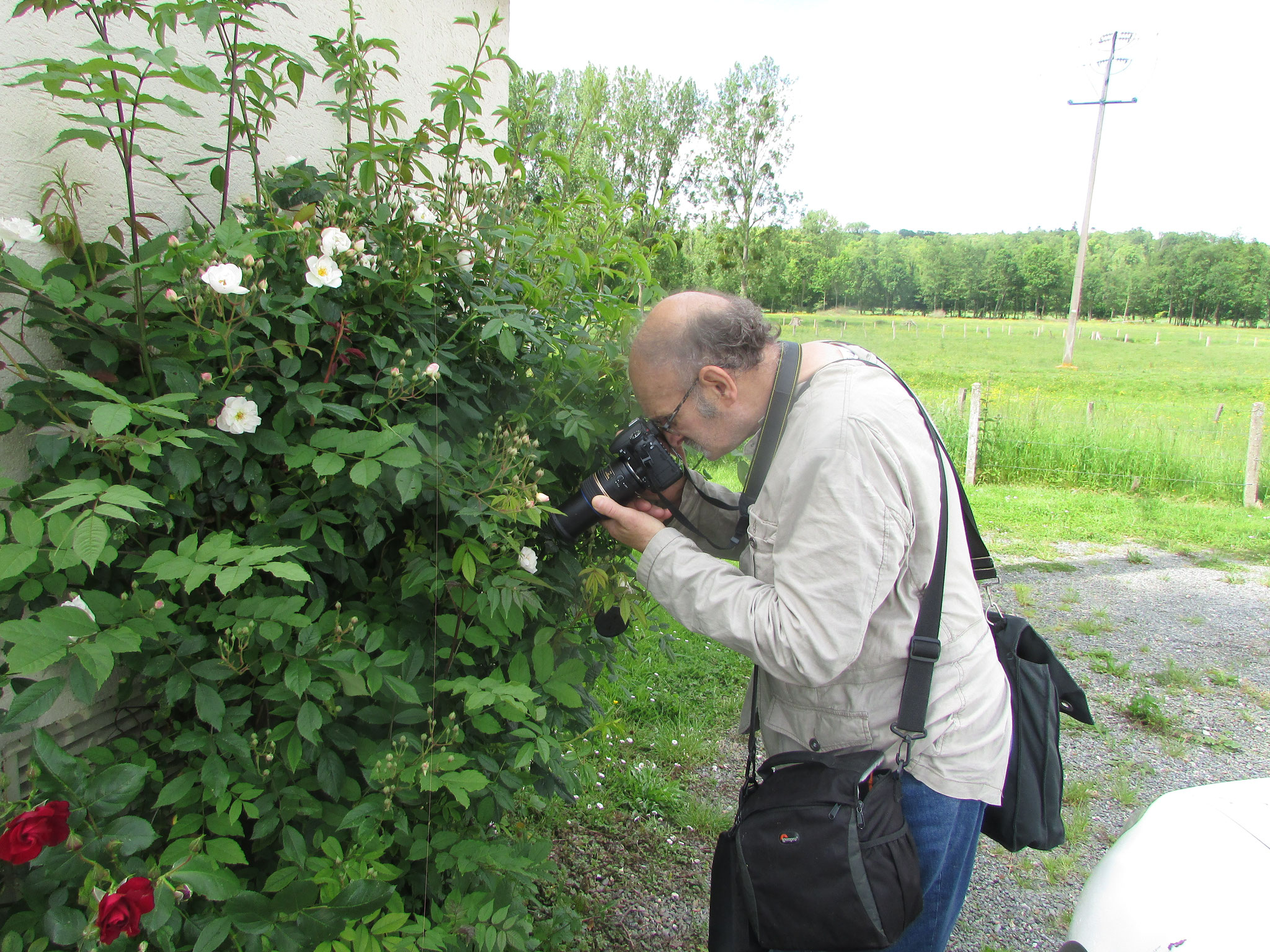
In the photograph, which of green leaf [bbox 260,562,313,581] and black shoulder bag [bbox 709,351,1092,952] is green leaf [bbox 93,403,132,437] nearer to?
green leaf [bbox 260,562,313,581]

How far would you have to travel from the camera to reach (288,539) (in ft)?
4.46

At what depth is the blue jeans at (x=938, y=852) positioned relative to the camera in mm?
1398

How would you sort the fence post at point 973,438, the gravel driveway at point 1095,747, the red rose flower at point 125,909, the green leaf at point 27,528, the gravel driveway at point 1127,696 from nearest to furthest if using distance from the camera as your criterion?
the red rose flower at point 125,909, the green leaf at point 27,528, the gravel driveway at point 1095,747, the gravel driveway at point 1127,696, the fence post at point 973,438

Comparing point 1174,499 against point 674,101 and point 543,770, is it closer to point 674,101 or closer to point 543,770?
point 543,770

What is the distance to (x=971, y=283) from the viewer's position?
36.6 feet

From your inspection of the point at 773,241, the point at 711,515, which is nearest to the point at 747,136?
the point at 773,241

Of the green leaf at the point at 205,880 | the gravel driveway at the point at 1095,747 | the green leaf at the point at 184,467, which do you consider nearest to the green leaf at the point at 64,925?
the green leaf at the point at 205,880

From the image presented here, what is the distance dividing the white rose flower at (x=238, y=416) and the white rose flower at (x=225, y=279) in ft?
0.58

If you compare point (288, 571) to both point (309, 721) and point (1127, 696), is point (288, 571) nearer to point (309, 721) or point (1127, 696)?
point (309, 721)

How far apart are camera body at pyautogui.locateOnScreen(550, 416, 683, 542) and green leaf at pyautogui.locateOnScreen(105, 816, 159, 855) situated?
0.82 meters

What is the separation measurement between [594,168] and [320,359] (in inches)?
35.6

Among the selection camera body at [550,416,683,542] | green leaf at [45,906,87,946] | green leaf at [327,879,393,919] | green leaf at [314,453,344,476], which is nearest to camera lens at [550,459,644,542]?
camera body at [550,416,683,542]

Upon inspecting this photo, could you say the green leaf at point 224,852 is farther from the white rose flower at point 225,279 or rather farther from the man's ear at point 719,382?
the man's ear at point 719,382

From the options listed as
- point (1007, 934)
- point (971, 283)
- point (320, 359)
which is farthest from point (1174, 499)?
point (320, 359)
